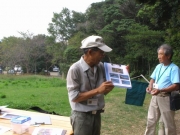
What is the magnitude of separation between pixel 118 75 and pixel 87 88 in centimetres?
31

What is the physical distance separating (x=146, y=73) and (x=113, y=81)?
46.9ft

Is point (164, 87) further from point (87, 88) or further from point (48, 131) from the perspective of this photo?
point (48, 131)

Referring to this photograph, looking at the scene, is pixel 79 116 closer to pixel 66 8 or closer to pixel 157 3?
pixel 157 3

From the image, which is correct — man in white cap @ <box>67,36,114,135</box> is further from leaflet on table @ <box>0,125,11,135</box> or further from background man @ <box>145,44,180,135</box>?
background man @ <box>145,44,180,135</box>

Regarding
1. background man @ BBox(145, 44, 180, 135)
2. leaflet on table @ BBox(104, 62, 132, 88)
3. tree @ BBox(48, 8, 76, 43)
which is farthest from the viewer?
tree @ BBox(48, 8, 76, 43)

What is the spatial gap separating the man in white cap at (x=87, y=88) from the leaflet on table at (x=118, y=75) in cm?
8

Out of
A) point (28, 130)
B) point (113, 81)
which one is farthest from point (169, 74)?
point (28, 130)

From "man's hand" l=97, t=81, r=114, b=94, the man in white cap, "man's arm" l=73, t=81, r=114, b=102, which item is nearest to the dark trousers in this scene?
the man in white cap

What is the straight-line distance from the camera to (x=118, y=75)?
1970 millimetres

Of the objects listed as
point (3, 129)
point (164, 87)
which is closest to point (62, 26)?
point (164, 87)

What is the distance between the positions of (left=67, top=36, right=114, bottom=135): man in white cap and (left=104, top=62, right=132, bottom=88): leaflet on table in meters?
0.08

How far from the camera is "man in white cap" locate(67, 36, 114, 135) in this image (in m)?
1.82

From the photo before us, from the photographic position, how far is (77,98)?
1835 mm

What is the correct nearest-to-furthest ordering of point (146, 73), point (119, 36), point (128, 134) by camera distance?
point (128, 134)
point (146, 73)
point (119, 36)
